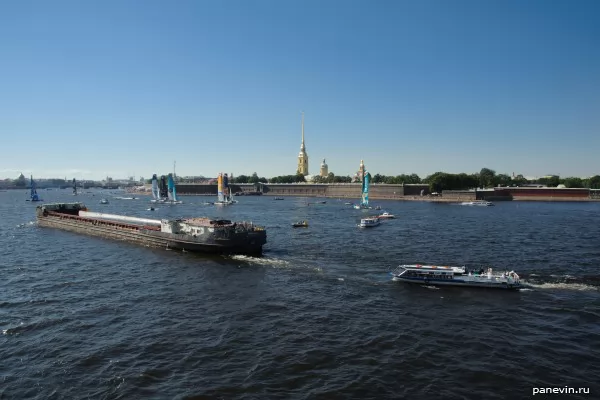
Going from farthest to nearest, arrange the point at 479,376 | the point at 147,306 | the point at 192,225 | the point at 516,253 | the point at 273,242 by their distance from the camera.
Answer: the point at 273,242 → the point at 192,225 → the point at 516,253 → the point at 147,306 → the point at 479,376

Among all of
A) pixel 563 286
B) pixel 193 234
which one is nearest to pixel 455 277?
pixel 563 286

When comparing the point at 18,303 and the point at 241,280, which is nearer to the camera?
the point at 18,303

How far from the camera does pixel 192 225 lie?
53156 millimetres

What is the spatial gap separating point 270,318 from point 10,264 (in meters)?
34.9

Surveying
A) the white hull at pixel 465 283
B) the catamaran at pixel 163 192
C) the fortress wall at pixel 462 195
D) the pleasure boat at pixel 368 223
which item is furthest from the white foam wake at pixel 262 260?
the fortress wall at pixel 462 195

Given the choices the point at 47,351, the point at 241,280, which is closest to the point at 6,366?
the point at 47,351

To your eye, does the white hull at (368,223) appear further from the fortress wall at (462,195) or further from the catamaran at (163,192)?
the catamaran at (163,192)

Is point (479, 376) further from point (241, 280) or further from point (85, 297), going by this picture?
point (85, 297)

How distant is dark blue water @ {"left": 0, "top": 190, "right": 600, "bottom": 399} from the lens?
1964cm

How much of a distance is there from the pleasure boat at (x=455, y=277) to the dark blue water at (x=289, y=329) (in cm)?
89

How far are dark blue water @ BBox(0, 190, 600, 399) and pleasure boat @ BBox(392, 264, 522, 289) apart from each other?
889 mm

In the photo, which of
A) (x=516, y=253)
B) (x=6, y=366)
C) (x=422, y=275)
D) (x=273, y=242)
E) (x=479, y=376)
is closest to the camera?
(x=479, y=376)

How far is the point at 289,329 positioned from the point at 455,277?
1621 centimetres

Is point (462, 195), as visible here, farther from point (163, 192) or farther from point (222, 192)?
point (163, 192)
